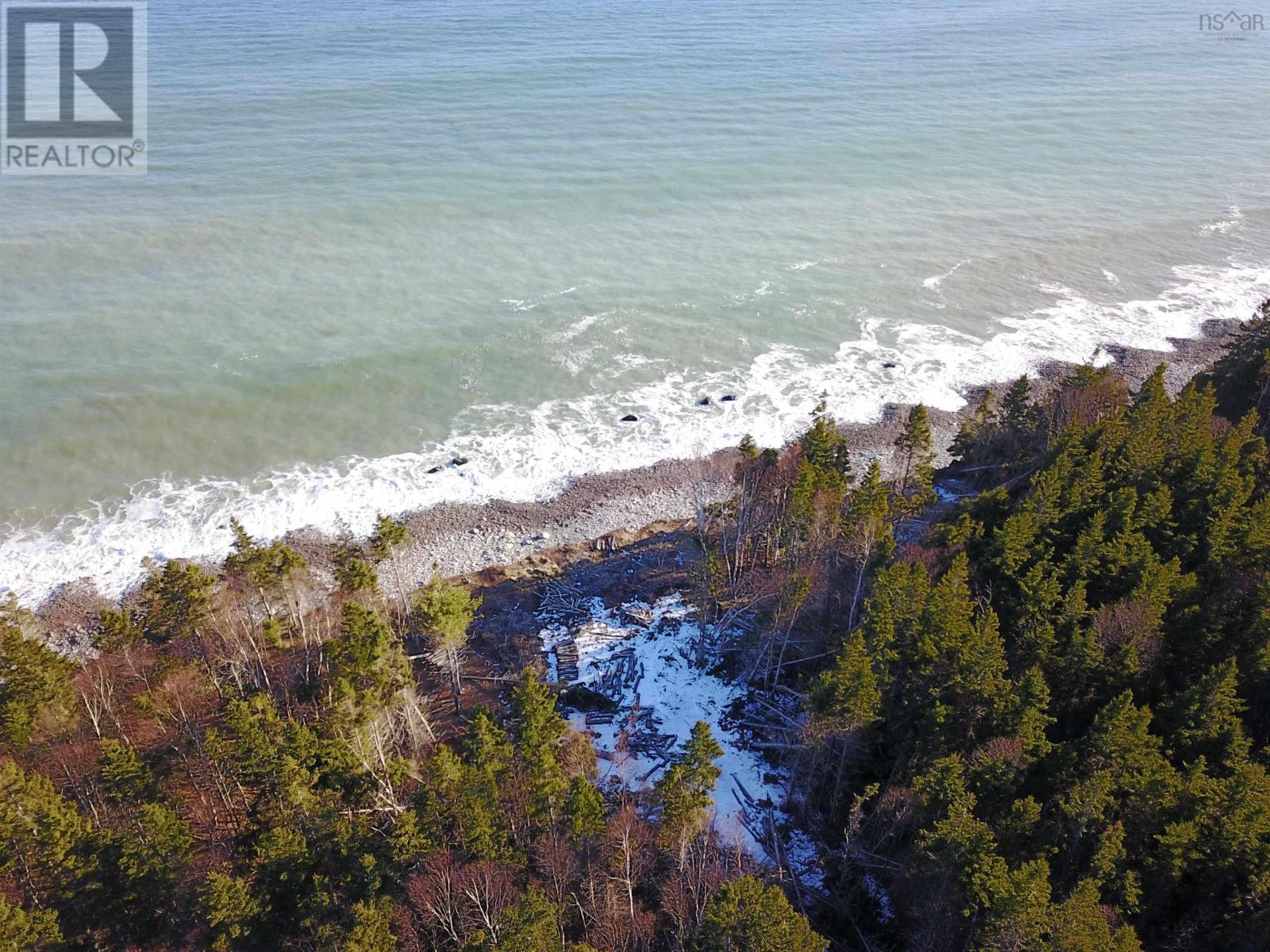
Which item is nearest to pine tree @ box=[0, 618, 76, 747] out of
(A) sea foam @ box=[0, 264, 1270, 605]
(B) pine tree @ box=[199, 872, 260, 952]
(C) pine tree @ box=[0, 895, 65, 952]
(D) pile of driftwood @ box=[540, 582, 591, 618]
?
(C) pine tree @ box=[0, 895, 65, 952]

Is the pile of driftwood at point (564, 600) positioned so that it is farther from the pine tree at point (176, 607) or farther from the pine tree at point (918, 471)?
the pine tree at point (918, 471)

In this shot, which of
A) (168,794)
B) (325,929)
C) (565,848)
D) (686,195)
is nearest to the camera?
(325,929)

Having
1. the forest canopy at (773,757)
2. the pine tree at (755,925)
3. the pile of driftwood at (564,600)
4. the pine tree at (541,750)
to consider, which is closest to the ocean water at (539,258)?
the pile of driftwood at (564,600)

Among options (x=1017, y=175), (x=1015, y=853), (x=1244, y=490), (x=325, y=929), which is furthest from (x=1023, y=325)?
(x=325, y=929)

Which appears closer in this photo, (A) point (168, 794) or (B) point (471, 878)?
(B) point (471, 878)

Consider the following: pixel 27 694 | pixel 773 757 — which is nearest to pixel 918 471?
pixel 773 757

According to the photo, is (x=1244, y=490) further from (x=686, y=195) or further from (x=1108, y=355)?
(x=686, y=195)

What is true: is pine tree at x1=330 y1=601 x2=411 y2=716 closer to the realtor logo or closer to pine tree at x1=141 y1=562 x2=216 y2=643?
pine tree at x1=141 y1=562 x2=216 y2=643

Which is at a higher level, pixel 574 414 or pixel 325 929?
pixel 574 414
